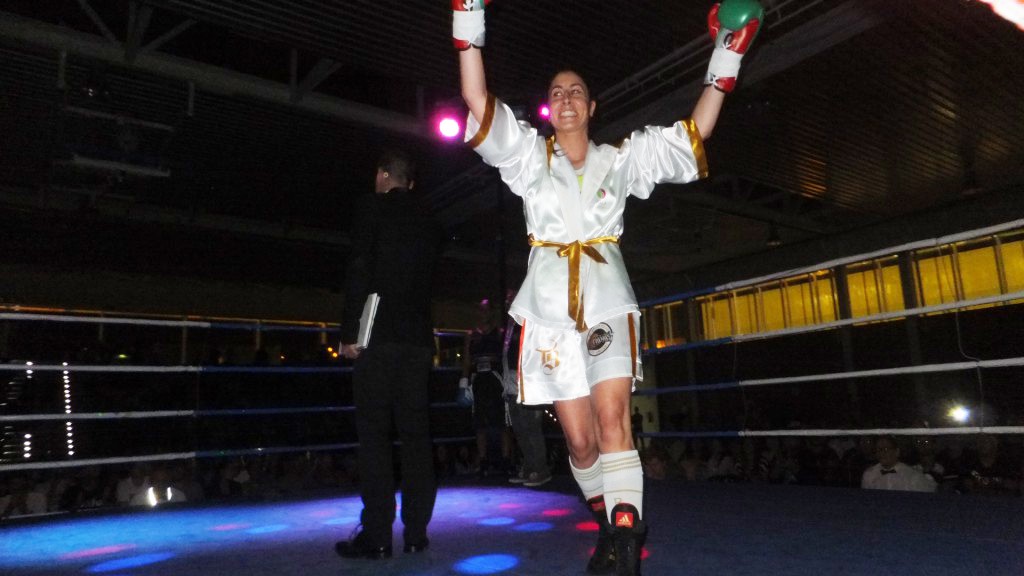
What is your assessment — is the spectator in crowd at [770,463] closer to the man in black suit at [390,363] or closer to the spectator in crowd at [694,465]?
the spectator in crowd at [694,465]

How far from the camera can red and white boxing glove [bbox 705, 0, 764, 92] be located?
209 centimetres

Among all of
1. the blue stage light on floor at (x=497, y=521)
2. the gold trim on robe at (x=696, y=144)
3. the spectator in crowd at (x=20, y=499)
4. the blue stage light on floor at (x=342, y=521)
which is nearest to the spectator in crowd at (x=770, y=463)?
the blue stage light on floor at (x=497, y=521)

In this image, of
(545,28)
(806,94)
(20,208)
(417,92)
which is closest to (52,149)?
(20,208)

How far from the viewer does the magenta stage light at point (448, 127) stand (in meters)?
4.88

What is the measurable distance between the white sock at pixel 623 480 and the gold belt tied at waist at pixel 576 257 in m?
0.38

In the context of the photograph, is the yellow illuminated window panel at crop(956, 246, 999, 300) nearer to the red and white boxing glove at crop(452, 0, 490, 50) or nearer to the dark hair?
the dark hair

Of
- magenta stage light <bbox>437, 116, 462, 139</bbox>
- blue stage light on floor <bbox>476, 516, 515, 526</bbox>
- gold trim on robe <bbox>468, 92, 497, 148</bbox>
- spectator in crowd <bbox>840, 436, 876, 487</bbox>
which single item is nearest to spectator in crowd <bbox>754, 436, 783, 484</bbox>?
spectator in crowd <bbox>840, 436, 876, 487</bbox>

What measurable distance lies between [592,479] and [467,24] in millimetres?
1438

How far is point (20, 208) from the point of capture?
977 centimetres

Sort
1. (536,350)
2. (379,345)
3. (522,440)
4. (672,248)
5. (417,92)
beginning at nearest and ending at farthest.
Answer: (536,350) < (379,345) < (522,440) < (417,92) < (672,248)

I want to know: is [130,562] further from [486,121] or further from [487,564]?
[486,121]

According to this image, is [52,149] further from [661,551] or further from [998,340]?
[998,340]

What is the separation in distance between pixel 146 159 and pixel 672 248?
33.3 feet

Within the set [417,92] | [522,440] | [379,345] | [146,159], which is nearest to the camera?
[379,345]
